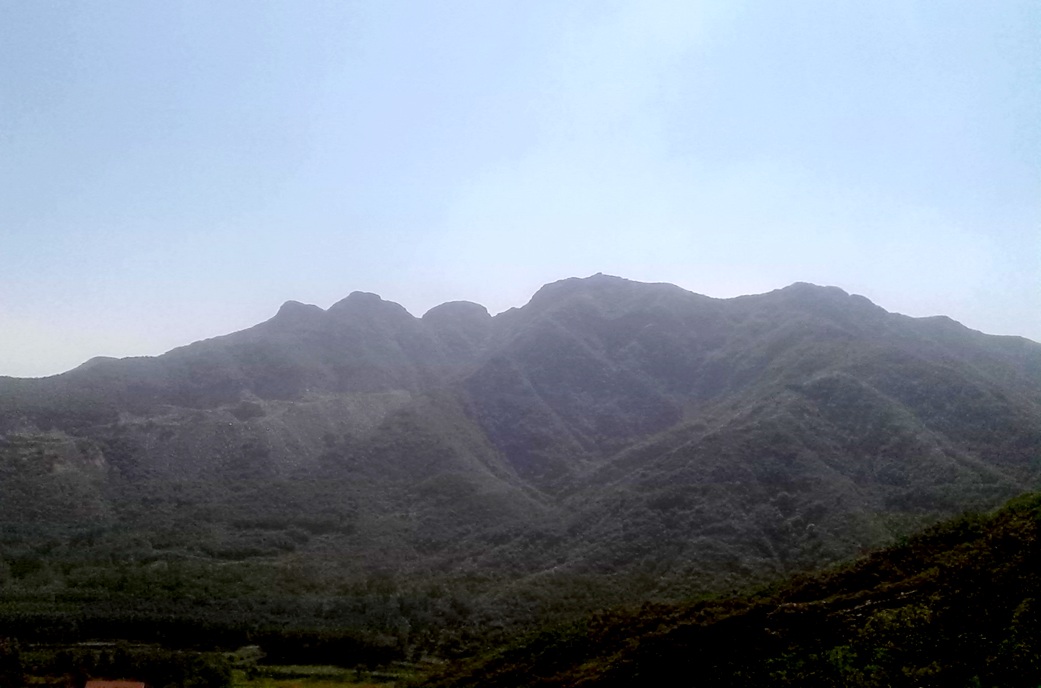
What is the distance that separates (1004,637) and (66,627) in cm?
5673

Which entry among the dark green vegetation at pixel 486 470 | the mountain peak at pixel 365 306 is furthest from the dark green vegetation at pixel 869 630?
the mountain peak at pixel 365 306

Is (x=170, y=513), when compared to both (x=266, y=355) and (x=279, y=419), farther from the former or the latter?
(x=266, y=355)

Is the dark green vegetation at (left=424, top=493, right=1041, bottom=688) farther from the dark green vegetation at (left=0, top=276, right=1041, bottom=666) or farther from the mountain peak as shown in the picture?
the mountain peak

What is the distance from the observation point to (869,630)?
18656 mm

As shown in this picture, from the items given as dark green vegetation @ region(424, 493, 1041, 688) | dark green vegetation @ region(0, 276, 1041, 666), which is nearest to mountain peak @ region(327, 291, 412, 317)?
dark green vegetation @ region(0, 276, 1041, 666)

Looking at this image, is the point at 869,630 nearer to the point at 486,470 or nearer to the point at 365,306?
the point at 486,470

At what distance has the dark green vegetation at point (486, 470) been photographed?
181 feet

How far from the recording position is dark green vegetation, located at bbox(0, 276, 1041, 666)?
5525 centimetres

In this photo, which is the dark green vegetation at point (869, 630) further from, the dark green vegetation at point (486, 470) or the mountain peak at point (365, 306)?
the mountain peak at point (365, 306)

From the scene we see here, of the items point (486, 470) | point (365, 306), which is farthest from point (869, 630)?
point (365, 306)

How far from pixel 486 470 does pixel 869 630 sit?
78.8m

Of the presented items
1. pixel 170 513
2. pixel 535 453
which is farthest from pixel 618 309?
pixel 170 513

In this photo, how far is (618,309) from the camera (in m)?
142

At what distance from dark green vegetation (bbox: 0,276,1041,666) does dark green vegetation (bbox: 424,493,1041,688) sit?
21.7m
